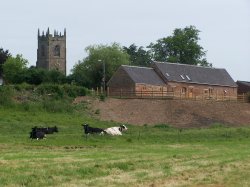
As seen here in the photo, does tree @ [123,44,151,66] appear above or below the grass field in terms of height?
above

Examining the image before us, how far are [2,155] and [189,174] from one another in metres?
8.78

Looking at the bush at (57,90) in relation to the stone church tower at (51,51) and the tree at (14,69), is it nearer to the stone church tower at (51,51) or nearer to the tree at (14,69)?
the tree at (14,69)

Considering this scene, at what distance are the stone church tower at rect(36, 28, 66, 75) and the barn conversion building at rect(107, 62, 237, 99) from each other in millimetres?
67562

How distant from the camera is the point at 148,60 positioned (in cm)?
13625

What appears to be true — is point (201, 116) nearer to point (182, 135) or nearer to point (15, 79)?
point (182, 135)

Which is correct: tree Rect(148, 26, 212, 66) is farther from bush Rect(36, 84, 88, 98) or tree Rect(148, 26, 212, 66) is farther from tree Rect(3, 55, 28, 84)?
bush Rect(36, 84, 88, 98)

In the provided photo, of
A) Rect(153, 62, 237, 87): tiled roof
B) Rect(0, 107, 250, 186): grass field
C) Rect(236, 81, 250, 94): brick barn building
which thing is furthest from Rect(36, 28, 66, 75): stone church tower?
Rect(0, 107, 250, 186): grass field

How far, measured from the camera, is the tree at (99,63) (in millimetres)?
110750

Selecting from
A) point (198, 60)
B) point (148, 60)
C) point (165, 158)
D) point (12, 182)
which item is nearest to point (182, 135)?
point (165, 158)

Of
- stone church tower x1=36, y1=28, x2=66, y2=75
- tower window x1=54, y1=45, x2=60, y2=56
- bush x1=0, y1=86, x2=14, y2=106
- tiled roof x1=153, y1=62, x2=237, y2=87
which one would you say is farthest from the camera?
tower window x1=54, y1=45, x2=60, y2=56

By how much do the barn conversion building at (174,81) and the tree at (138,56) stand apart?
36.8 m

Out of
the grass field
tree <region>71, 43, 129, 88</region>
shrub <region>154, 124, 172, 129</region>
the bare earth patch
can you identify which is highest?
tree <region>71, 43, 129, 88</region>

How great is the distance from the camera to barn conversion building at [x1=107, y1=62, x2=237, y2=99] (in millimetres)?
87000

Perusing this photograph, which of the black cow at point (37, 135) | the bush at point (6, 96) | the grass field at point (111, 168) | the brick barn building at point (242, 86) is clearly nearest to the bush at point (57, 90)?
the bush at point (6, 96)
